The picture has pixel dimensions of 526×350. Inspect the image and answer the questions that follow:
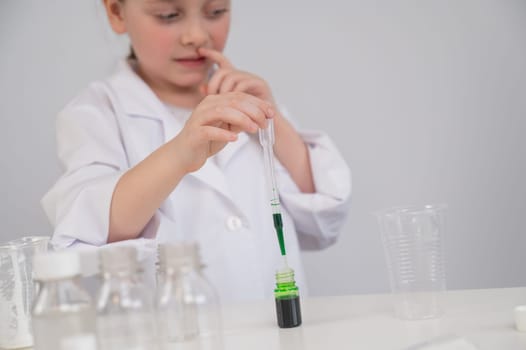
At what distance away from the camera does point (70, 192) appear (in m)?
1.29

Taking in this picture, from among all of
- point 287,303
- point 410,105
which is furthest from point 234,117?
point 410,105

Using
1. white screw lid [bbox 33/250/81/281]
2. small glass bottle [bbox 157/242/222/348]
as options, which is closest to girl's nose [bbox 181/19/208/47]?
small glass bottle [bbox 157/242/222/348]

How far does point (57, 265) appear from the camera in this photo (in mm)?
647

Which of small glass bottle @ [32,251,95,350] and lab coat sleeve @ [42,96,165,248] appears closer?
small glass bottle @ [32,251,95,350]

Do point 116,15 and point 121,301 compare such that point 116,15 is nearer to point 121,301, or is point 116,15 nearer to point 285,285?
point 285,285

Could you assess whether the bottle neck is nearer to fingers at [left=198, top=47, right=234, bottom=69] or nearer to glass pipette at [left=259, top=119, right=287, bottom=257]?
glass pipette at [left=259, top=119, right=287, bottom=257]

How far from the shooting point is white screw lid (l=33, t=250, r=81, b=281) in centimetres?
65

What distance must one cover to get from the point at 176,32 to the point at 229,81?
0.17m

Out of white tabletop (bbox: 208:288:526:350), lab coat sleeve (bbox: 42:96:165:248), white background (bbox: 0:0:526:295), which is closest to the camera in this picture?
white tabletop (bbox: 208:288:526:350)

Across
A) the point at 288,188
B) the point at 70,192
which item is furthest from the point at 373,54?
the point at 70,192

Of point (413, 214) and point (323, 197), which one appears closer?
point (413, 214)

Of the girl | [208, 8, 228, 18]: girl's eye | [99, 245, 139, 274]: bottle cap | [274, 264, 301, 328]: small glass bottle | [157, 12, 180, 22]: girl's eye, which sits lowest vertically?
[274, 264, 301, 328]: small glass bottle

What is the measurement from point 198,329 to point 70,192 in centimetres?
56

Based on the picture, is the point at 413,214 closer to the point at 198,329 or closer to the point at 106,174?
the point at 198,329
